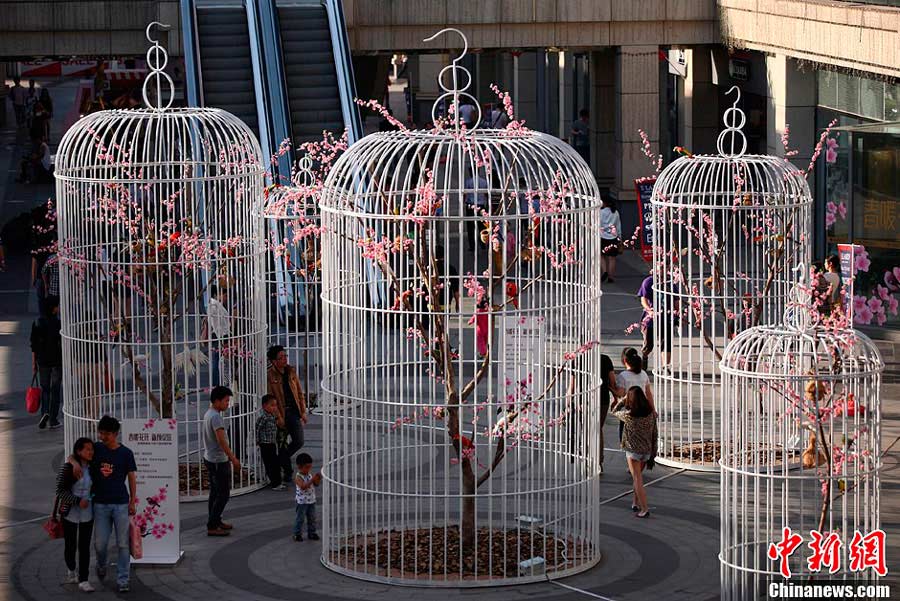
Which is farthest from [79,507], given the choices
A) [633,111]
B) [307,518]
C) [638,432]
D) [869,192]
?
[633,111]

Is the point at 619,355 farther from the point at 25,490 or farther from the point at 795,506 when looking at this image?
the point at 25,490

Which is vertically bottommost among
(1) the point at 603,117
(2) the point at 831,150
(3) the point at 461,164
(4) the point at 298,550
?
(4) the point at 298,550

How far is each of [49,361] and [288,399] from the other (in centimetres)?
364

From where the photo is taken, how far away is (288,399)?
55.5 feet

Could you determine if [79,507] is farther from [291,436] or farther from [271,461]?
[291,436]

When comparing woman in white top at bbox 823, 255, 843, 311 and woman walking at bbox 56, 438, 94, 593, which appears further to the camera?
woman in white top at bbox 823, 255, 843, 311

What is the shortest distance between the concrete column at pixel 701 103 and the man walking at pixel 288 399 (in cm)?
1871

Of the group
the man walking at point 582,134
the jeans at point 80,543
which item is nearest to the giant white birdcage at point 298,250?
the jeans at point 80,543

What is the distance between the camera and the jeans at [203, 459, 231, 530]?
14883mm

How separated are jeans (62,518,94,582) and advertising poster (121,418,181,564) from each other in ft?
2.20

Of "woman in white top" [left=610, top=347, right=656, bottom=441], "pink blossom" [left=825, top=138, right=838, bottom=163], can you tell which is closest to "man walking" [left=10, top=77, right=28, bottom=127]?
"pink blossom" [left=825, top=138, right=838, bottom=163]

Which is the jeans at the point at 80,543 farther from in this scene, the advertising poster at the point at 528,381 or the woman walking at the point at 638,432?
the woman walking at the point at 638,432

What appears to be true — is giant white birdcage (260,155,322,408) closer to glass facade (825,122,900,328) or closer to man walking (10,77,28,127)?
glass facade (825,122,900,328)

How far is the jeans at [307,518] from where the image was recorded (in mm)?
14781
